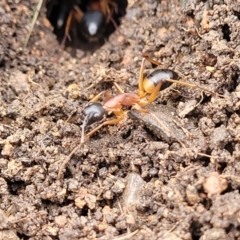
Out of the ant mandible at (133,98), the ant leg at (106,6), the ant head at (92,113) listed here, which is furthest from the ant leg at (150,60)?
the ant leg at (106,6)

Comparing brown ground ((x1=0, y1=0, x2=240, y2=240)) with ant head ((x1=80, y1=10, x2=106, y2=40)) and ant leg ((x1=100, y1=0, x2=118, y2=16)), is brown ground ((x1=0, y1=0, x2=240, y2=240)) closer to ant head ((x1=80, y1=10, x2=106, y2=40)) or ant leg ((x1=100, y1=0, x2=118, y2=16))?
ant head ((x1=80, y1=10, x2=106, y2=40))

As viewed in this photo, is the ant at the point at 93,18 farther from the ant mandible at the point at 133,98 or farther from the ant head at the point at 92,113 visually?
the ant head at the point at 92,113

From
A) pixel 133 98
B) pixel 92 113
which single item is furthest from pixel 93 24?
pixel 92 113

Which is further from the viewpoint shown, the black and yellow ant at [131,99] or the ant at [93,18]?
the ant at [93,18]

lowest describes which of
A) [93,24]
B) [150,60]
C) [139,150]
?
[139,150]

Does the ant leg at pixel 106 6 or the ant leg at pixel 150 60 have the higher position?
the ant leg at pixel 106 6

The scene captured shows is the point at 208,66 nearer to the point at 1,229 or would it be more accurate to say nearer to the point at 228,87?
the point at 228,87

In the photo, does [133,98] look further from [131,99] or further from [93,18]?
[93,18]

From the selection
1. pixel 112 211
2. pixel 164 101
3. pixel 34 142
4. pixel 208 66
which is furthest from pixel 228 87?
pixel 34 142
